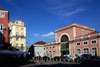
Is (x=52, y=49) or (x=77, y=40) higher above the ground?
(x=77, y=40)

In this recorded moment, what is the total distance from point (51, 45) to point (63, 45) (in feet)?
27.3

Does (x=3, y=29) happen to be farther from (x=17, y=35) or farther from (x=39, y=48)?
(x=39, y=48)

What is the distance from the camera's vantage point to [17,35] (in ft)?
189

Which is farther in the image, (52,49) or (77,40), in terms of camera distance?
(52,49)

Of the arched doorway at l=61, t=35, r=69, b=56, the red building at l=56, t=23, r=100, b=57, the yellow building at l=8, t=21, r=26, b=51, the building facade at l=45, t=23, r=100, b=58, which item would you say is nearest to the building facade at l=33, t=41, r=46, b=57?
the yellow building at l=8, t=21, r=26, b=51

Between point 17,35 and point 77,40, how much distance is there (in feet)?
102

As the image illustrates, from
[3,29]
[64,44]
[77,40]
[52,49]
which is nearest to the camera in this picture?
[3,29]

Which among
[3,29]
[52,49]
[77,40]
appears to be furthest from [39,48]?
[3,29]

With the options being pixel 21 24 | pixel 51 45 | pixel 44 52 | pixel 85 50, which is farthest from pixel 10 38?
pixel 85 50

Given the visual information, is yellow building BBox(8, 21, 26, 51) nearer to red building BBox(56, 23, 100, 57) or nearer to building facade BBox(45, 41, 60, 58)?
building facade BBox(45, 41, 60, 58)

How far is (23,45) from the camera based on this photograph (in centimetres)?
5841

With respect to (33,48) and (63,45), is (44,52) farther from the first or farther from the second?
(63,45)

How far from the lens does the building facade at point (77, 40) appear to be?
31.7 metres

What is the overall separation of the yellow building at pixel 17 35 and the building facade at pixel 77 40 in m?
19.0
